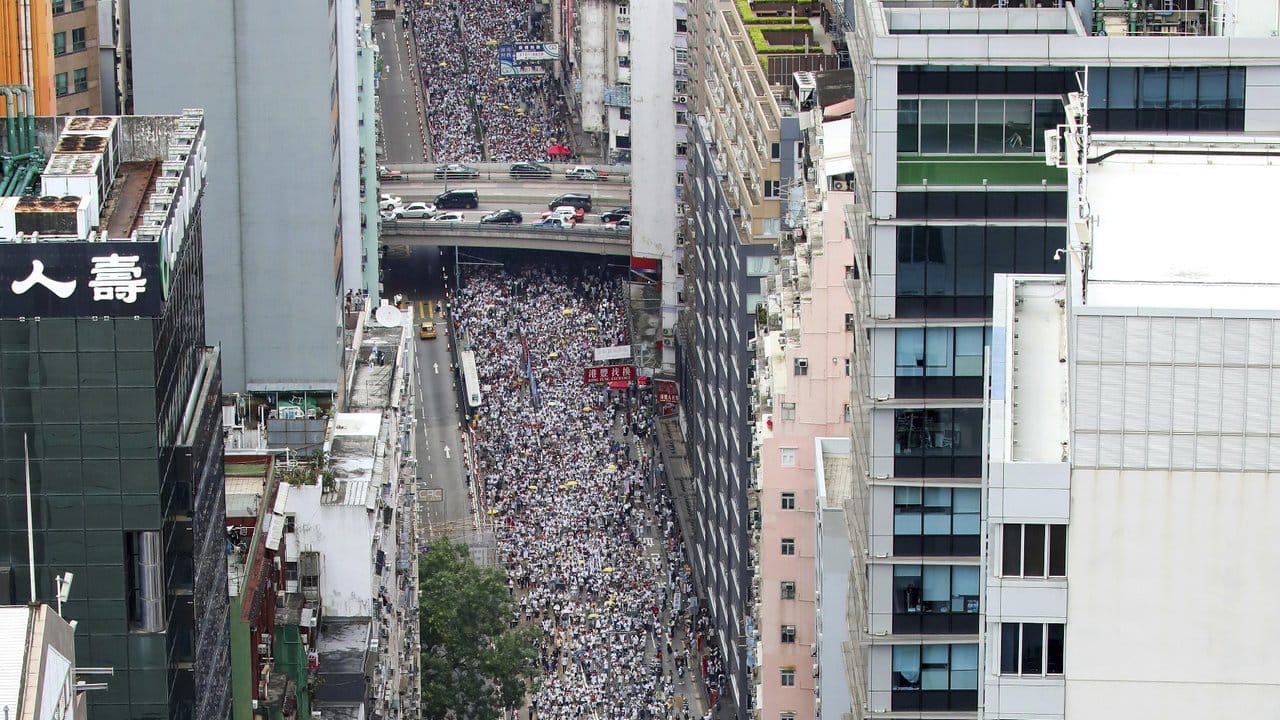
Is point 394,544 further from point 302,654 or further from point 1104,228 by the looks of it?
point 1104,228

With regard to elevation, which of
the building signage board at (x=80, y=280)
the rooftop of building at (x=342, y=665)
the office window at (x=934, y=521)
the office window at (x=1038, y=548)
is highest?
the building signage board at (x=80, y=280)

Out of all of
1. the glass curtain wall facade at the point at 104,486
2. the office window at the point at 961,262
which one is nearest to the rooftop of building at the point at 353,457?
the glass curtain wall facade at the point at 104,486

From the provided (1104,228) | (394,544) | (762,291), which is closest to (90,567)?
(1104,228)

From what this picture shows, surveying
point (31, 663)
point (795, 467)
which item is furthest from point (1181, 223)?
point (795, 467)

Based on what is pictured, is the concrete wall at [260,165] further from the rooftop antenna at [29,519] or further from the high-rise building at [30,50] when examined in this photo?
the rooftop antenna at [29,519]

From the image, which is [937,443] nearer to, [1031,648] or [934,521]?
[934,521]

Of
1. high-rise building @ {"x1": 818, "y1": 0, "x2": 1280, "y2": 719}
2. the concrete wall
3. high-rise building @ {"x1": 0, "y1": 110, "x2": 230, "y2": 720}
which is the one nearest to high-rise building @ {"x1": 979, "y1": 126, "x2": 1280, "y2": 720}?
high-rise building @ {"x1": 818, "y1": 0, "x2": 1280, "y2": 719}
